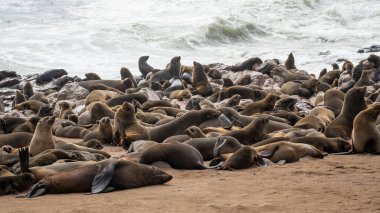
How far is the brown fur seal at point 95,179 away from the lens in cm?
620

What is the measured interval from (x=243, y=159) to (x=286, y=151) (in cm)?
66

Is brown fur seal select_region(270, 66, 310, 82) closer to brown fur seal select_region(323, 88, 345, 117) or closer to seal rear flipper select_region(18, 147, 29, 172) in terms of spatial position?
brown fur seal select_region(323, 88, 345, 117)

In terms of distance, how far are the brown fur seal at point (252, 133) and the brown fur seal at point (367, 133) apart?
3.67 ft

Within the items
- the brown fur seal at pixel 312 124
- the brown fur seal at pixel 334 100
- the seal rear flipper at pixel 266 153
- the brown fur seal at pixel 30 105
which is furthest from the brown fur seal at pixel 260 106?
the brown fur seal at pixel 30 105

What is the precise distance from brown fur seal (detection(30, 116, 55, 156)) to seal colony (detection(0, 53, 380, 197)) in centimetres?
1

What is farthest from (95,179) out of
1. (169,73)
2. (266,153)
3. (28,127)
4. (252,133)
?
(169,73)

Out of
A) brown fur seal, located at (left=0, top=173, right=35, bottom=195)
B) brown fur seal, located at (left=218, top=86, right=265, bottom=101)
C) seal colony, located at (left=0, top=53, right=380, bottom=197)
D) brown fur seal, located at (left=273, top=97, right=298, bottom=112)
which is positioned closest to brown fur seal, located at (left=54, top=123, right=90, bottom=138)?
seal colony, located at (left=0, top=53, right=380, bottom=197)

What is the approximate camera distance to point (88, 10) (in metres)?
35.7

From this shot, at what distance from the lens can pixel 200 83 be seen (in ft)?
49.2

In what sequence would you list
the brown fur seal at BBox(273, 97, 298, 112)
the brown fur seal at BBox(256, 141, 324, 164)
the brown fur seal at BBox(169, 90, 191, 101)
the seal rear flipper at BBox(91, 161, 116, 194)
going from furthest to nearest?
the brown fur seal at BBox(169, 90, 191, 101) → the brown fur seal at BBox(273, 97, 298, 112) → the brown fur seal at BBox(256, 141, 324, 164) → the seal rear flipper at BBox(91, 161, 116, 194)

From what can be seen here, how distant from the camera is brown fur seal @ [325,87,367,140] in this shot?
930 cm

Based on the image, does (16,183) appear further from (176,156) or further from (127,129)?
(127,129)

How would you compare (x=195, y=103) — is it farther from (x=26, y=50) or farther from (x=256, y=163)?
(x=26, y=50)

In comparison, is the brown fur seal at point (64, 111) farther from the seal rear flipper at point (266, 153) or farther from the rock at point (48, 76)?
the rock at point (48, 76)
